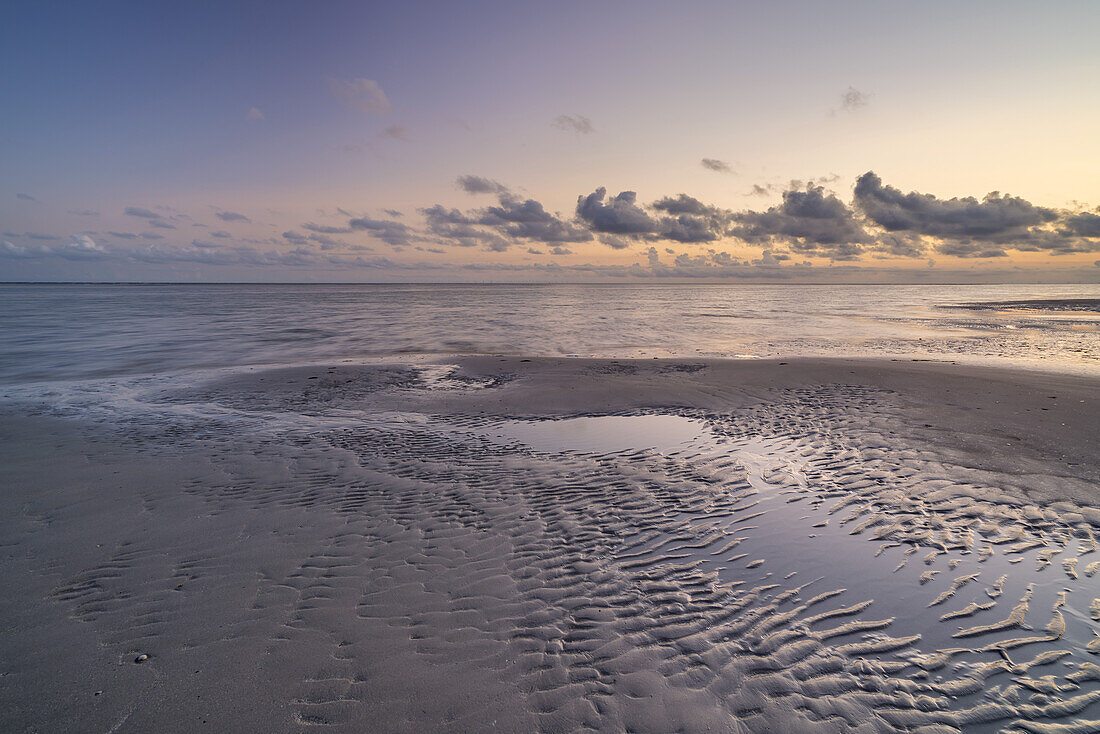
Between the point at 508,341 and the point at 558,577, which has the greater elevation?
the point at 508,341

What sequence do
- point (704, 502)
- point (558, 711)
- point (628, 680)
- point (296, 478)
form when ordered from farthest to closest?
point (296, 478) → point (704, 502) → point (628, 680) → point (558, 711)

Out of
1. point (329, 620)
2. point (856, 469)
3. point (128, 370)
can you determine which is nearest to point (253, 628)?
point (329, 620)

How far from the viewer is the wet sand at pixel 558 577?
154 inches

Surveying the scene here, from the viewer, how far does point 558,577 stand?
5.68 m

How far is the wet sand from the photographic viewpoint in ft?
12.8

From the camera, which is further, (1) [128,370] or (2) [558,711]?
(1) [128,370]

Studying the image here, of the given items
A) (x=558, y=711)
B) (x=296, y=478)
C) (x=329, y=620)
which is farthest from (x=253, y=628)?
(x=296, y=478)

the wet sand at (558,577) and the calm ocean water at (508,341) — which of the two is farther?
the calm ocean water at (508,341)

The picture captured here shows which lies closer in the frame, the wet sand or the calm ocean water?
the wet sand

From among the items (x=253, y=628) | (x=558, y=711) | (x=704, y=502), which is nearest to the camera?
(x=558, y=711)

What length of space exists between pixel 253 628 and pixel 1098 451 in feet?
45.5

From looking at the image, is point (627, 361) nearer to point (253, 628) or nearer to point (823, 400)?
point (823, 400)

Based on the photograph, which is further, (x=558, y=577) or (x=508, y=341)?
(x=508, y=341)

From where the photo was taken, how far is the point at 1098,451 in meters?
9.21
